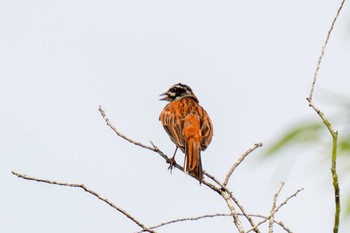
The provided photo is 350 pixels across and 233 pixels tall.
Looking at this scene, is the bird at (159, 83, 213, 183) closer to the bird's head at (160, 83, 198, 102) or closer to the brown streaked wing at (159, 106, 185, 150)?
the brown streaked wing at (159, 106, 185, 150)

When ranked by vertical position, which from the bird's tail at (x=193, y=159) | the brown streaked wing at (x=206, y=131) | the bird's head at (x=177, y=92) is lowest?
the bird's tail at (x=193, y=159)

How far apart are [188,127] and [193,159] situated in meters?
1.20

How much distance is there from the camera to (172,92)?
11766mm

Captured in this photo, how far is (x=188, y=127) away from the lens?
375 inches

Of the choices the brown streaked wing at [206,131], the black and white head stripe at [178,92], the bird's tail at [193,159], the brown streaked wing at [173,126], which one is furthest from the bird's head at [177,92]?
the bird's tail at [193,159]

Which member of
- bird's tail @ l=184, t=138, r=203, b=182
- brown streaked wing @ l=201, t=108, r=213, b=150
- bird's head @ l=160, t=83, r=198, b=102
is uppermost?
bird's head @ l=160, t=83, r=198, b=102

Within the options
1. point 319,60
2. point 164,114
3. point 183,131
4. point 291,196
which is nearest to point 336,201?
point 319,60

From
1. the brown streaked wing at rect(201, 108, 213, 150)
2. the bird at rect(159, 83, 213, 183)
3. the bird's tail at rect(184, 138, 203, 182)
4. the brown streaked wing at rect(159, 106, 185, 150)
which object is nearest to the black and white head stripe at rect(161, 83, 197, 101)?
the bird at rect(159, 83, 213, 183)

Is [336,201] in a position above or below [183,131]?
below

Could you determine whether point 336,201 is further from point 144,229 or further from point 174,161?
point 174,161

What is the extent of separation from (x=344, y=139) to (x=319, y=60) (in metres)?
1.37

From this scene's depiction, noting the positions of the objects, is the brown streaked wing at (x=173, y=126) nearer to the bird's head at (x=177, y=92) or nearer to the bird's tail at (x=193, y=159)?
the bird's tail at (x=193, y=159)

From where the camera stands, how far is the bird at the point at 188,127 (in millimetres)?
8867

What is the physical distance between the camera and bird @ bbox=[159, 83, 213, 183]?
8.87 metres
